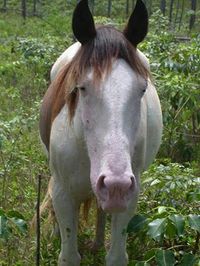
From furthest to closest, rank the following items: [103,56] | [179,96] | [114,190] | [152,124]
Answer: [179,96]
[152,124]
[103,56]
[114,190]

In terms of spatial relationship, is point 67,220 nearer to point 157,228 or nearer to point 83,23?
point 157,228

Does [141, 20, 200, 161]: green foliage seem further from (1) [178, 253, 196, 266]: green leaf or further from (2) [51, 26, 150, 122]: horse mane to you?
(1) [178, 253, 196, 266]: green leaf

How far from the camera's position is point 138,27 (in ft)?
8.45

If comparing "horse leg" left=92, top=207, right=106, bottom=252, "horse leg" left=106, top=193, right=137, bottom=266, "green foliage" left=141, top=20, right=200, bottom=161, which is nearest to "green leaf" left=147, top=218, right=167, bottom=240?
"horse leg" left=106, top=193, right=137, bottom=266

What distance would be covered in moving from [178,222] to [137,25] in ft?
2.99

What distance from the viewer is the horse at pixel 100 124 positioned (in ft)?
7.30

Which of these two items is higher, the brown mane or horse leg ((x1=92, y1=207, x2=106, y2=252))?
the brown mane

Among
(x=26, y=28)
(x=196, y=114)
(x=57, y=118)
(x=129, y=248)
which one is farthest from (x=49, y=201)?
(x=26, y=28)

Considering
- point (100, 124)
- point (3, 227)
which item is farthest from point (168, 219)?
point (3, 227)

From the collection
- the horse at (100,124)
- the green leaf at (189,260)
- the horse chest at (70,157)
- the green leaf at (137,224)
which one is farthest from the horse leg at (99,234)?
the green leaf at (189,260)

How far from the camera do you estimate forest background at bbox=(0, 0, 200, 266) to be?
2416mm

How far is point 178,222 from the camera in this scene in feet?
7.33

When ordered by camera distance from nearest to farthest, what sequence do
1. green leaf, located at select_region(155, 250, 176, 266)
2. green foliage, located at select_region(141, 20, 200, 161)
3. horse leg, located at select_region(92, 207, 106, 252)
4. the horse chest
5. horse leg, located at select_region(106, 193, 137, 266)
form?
green leaf, located at select_region(155, 250, 176, 266)
the horse chest
horse leg, located at select_region(106, 193, 137, 266)
horse leg, located at select_region(92, 207, 106, 252)
green foliage, located at select_region(141, 20, 200, 161)

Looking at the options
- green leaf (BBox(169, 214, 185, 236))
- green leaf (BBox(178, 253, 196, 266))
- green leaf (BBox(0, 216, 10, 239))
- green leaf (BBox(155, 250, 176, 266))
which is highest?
green leaf (BBox(169, 214, 185, 236))
